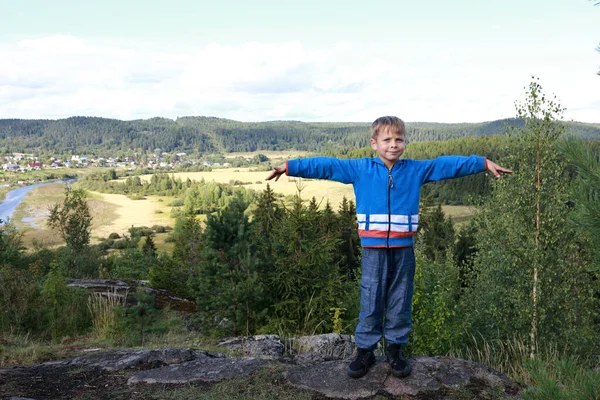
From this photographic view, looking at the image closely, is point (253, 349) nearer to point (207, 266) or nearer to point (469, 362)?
point (469, 362)

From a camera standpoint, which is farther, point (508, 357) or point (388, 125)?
point (508, 357)

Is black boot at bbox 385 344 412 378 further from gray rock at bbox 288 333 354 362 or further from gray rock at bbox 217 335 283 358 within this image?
gray rock at bbox 288 333 354 362

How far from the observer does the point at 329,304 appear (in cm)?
1074

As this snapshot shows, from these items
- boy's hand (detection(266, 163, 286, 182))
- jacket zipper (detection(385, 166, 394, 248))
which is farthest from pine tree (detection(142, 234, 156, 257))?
jacket zipper (detection(385, 166, 394, 248))

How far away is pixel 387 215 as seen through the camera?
14.0ft

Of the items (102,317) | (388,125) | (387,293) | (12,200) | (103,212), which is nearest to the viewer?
(388,125)

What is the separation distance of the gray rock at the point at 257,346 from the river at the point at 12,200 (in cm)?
11183

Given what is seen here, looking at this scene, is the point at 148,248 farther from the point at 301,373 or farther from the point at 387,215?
the point at 387,215

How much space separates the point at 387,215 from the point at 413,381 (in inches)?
60.4

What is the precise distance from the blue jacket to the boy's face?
14cm

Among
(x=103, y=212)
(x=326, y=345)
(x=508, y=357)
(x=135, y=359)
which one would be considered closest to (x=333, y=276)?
(x=326, y=345)

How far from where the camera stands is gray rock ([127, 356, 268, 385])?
4562 millimetres

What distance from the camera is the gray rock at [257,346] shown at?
20.4 ft

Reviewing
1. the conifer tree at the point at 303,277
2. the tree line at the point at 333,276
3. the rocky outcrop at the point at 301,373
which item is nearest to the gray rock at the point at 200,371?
the rocky outcrop at the point at 301,373
